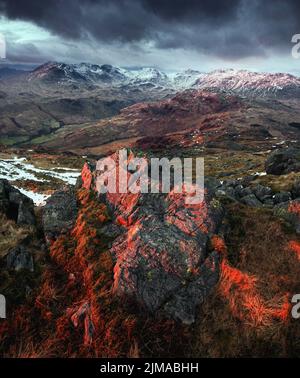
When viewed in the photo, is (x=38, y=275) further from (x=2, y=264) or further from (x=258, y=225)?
(x=258, y=225)

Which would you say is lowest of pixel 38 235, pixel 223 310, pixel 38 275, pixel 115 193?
pixel 223 310

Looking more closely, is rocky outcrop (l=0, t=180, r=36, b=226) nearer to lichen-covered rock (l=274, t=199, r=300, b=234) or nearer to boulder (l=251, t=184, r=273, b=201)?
lichen-covered rock (l=274, t=199, r=300, b=234)

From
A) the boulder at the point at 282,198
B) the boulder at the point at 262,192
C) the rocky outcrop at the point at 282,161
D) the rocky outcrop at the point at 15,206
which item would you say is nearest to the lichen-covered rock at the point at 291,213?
the boulder at the point at 282,198

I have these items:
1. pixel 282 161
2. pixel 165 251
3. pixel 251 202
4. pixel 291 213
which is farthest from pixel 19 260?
pixel 282 161

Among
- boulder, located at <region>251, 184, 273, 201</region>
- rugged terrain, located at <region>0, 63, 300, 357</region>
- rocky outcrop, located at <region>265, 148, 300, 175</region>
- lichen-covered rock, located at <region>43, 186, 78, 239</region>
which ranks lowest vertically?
rugged terrain, located at <region>0, 63, 300, 357</region>

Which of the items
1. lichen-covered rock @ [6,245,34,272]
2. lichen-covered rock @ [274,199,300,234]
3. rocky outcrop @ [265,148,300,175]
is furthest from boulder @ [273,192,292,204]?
rocky outcrop @ [265,148,300,175]

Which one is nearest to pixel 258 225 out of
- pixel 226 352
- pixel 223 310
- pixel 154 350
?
pixel 223 310
